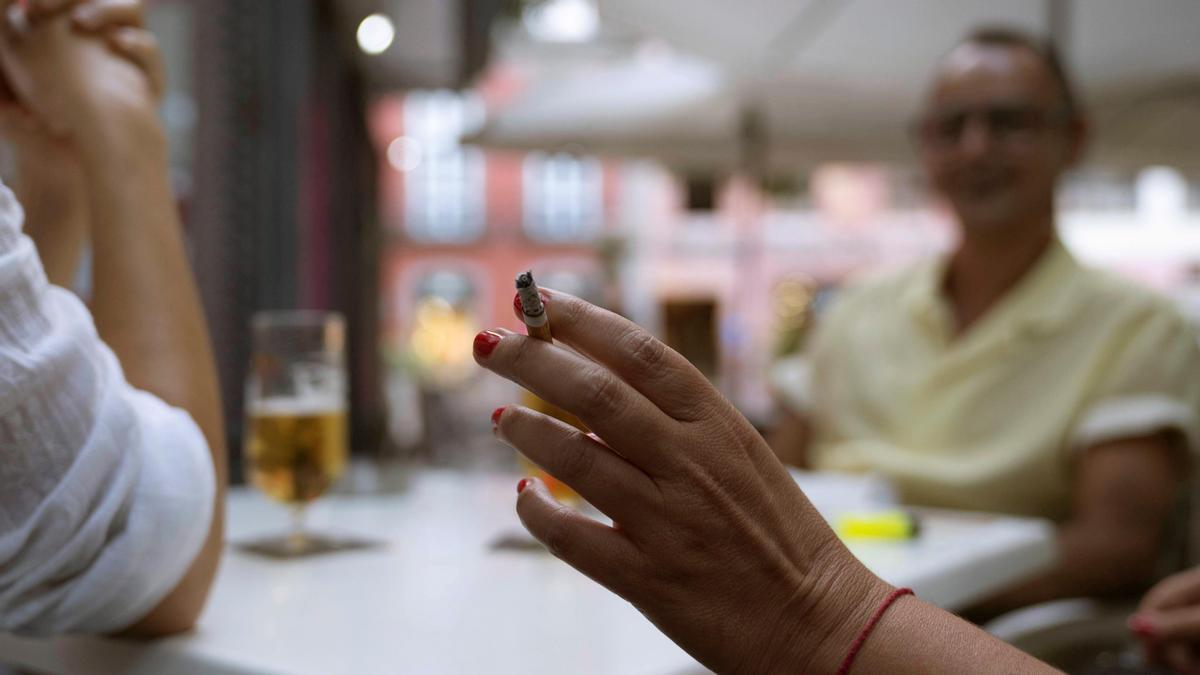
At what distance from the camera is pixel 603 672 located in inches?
27.8

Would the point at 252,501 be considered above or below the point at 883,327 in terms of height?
below

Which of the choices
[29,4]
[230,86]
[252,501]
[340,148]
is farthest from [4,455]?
[340,148]

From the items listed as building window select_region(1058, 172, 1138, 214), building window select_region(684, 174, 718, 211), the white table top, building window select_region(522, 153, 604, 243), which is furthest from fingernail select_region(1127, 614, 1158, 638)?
building window select_region(522, 153, 604, 243)

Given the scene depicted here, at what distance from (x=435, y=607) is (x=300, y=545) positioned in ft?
1.14

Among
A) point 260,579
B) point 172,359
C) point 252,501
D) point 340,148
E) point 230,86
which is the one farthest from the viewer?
point 340,148

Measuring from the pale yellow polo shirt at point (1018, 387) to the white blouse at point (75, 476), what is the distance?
141 centimetres

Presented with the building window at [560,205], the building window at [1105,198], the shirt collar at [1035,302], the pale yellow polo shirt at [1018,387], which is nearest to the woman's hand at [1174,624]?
the pale yellow polo shirt at [1018,387]

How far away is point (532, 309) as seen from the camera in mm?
566

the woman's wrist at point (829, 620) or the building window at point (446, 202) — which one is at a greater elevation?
the woman's wrist at point (829, 620)

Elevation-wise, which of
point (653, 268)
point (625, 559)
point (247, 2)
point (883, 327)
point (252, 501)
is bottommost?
point (653, 268)

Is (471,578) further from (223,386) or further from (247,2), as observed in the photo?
(247,2)

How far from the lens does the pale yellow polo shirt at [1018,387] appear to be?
1.82m

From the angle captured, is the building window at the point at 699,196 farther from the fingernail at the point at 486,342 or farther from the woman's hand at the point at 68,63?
the fingernail at the point at 486,342

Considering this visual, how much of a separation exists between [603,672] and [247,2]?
1911 millimetres
